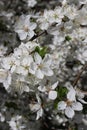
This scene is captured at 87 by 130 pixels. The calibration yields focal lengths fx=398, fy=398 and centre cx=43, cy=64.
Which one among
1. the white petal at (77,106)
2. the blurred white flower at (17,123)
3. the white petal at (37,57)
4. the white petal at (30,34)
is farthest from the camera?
the blurred white flower at (17,123)

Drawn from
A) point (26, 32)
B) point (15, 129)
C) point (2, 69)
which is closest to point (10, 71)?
point (2, 69)

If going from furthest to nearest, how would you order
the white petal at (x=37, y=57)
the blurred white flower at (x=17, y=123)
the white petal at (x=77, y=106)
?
the blurred white flower at (x=17, y=123)
the white petal at (x=77, y=106)
the white petal at (x=37, y=57)

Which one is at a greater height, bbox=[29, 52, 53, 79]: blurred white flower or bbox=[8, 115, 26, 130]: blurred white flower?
bbox=[29, 52, 53, 79]: blurred white flower

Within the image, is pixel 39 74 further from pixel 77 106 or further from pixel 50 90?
pixel 77 106

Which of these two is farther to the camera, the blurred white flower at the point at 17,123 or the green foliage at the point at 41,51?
the blurred white flower at the point at 17,123

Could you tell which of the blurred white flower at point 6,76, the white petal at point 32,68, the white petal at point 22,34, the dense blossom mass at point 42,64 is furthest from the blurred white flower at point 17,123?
the white petal at point 32,68

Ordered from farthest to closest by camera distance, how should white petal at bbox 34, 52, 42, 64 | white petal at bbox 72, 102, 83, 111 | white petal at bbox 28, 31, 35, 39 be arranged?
white petal at bbox 28, 31, 35, 39, white petal at bbox 72, 102, 83, 111, white petal at bbox 34, 52, 42, 64

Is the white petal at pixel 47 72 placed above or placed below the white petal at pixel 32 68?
below

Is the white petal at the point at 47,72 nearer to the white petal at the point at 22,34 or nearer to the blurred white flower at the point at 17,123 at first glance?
the white petal at the point at 22,34

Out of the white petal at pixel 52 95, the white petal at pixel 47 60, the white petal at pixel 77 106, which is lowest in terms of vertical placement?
the white petal at pixel 77 106

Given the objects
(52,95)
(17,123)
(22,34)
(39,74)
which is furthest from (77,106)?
(17,123)

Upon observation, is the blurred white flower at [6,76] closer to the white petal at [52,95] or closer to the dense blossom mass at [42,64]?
the dense blossom mass at [42,64]

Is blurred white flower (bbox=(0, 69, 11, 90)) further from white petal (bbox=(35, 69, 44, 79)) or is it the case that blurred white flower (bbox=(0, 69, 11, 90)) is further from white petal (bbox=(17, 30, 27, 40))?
white petal (bbox=(17, 30, 27, 40))

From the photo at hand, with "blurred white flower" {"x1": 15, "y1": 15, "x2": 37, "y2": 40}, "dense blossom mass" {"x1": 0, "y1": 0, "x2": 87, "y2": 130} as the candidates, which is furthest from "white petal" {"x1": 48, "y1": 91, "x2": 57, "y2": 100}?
"blurred white flower" {"x1": 15, "y1": 15, "x2": 37, "y2": 40}
